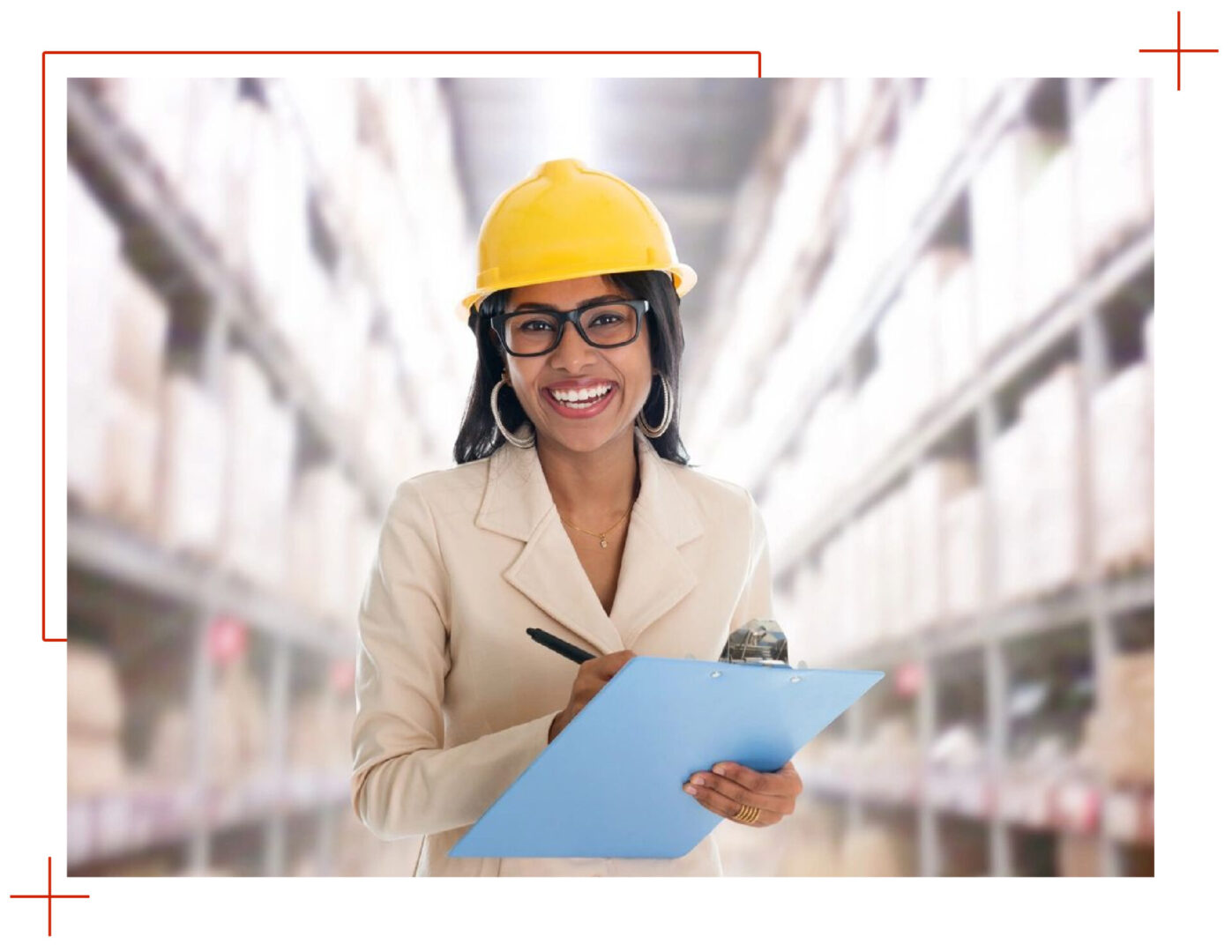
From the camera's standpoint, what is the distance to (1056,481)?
2.53m

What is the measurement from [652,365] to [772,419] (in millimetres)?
3357

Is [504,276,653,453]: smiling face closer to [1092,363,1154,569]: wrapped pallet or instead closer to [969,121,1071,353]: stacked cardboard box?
[1092,363,1154,569]: wrapped pallet

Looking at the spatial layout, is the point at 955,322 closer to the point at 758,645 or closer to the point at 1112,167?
the point at 1112,167

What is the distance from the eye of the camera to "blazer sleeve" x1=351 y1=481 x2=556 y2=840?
112cm

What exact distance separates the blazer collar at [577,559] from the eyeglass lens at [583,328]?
159mm

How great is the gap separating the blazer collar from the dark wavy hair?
0.04 meters

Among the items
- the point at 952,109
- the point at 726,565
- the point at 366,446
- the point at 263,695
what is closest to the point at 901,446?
the point at 952,109

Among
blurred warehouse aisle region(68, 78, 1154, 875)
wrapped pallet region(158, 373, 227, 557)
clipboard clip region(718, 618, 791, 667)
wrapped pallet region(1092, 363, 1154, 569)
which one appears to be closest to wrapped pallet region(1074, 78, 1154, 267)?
blurred warehouse aisle region(68, 78, 1154, 875)

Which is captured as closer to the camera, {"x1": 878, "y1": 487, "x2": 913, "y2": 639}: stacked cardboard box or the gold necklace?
the gold necklace

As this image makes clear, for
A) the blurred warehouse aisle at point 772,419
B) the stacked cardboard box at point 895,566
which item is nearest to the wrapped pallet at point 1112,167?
the blurred warehouse aisle at point 772,419

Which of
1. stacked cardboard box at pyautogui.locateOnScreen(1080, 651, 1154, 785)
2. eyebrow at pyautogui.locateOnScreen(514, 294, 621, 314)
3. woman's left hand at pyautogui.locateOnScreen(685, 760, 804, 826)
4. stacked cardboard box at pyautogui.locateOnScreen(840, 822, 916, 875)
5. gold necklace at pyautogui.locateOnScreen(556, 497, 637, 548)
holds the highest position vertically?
eyebrow at pyautogui.locateOnScreen(514, 294, 621, 314)

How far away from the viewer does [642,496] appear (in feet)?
4.47

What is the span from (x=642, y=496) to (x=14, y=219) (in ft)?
4.15

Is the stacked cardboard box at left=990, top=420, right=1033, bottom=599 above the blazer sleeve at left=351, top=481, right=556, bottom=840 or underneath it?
above
